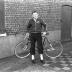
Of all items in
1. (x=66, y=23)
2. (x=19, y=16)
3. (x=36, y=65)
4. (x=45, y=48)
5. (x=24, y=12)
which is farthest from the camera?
(x=66, y=23)

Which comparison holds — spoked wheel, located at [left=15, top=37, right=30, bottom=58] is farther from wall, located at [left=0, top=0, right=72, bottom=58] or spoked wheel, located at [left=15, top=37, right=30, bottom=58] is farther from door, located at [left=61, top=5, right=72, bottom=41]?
door, located at [left=61, top=5, right=72, bottom=41]

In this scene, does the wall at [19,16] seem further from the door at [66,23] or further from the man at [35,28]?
the man at [35,28]

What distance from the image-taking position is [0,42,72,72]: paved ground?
6031 mm

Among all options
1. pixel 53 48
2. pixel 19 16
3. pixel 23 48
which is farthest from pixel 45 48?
pixel 19 16

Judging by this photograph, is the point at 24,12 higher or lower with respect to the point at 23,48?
higher

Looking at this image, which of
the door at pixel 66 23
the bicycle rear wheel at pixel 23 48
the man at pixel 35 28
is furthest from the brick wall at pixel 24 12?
the man at pixel 35 28

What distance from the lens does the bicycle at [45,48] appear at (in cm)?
738

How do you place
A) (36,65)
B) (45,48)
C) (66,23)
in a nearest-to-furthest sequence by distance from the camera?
(36,65) → (45,48) → (66,23)

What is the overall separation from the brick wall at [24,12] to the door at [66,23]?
951 mm

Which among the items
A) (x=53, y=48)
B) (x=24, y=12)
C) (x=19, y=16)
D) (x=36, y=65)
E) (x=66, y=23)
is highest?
(x=24, y=12)

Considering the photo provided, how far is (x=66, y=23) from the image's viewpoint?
10.5 m

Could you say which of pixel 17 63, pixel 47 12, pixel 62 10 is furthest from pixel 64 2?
pixel 17 63

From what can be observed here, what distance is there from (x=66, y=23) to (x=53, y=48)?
333 centimetres

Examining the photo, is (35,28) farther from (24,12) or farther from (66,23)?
(66,23)
